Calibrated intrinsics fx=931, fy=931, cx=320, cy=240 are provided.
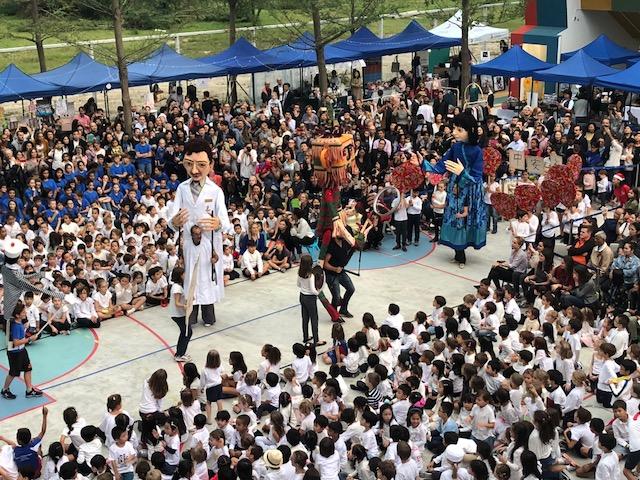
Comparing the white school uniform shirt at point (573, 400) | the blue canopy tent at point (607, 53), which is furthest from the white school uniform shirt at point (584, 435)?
the blue canopy tent at point (607, 53)

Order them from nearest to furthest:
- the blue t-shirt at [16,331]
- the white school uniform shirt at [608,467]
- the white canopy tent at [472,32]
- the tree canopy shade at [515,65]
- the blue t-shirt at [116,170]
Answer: the white school uniform shirt at [608,467] < the blue t-shirt at [16,331] < the blue t-shirt at [116,170] < the tree canopy shade at [515,65] < the white canopy tent at [472,32]

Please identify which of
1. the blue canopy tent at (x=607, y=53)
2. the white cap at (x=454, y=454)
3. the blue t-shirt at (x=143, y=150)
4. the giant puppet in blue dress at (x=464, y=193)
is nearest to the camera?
the white cap at (x=454, y=454)

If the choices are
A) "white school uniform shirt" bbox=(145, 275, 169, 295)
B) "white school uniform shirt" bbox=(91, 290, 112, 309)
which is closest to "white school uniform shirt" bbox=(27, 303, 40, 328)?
"white school uniform shirt" bbox=(91, 290, 112, 309)

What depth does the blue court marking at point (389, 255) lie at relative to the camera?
1767cm

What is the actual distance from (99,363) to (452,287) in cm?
634

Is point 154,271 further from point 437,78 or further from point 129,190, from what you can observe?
point 437,78

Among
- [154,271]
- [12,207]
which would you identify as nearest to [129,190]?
[12,207]

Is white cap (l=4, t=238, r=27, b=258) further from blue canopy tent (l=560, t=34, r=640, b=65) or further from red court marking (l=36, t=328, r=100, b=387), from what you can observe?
blue canopy tent (l=560, t=34, r=640, b=65)

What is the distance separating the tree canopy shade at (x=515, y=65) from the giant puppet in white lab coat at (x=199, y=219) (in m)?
14.7

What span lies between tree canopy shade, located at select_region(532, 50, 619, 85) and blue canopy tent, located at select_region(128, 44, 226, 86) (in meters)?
9.06

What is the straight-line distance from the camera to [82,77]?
80.3 feet

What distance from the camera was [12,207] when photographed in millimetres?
17938

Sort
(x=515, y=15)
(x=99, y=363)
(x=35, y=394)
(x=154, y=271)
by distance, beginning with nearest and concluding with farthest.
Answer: (x=35, y=394)
(x=99, y=363)
(x=154, y=271)
(x=515, y=15)

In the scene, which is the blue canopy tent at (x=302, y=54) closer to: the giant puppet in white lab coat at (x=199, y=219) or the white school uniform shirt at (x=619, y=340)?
the giant puppet in white lab coat at (x=199, y=219)
